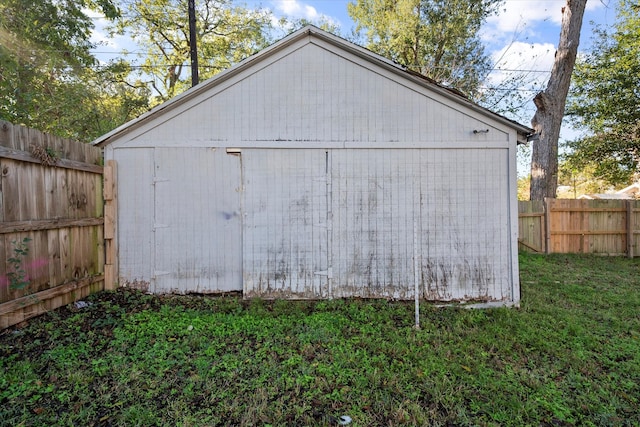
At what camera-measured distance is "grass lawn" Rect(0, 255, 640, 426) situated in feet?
7.06

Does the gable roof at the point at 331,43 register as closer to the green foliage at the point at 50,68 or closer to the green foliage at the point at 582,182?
the green foliage at the point at 50,68

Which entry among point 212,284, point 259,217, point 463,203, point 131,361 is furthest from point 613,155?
point 131,361

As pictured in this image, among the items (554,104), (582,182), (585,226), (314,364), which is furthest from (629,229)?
(582,182)

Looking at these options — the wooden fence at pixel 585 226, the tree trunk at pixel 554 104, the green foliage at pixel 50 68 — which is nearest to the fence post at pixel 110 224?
the green foliage at pixel 50 68

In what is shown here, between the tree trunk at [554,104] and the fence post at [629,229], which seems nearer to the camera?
the fence post at [629,229]

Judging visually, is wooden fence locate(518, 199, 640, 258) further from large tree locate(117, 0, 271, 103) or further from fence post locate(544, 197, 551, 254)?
large tree locate(117, 0, 271, 103)

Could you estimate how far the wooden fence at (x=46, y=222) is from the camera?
3.13 m

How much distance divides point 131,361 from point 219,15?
51.9ft

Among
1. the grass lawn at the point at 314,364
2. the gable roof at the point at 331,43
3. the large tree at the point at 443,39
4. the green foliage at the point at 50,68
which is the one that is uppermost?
the large tree at the point at 443,39

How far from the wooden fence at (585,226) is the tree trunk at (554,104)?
2.28ft

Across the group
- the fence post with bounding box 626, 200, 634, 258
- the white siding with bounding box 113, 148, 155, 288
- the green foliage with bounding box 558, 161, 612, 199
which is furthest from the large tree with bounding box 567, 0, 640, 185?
the white siding with bounding box 113, 148, 155, 288

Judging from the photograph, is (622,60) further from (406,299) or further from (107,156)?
(107,156)

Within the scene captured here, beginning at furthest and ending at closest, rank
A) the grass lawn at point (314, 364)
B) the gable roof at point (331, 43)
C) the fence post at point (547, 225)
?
1. the fence post at point (547, 225)
2. the gable roof at point (331, 43)
3. the grass lawn at point (314, 364)

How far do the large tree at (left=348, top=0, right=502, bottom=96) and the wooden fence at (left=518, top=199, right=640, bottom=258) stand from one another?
22.4 ft
